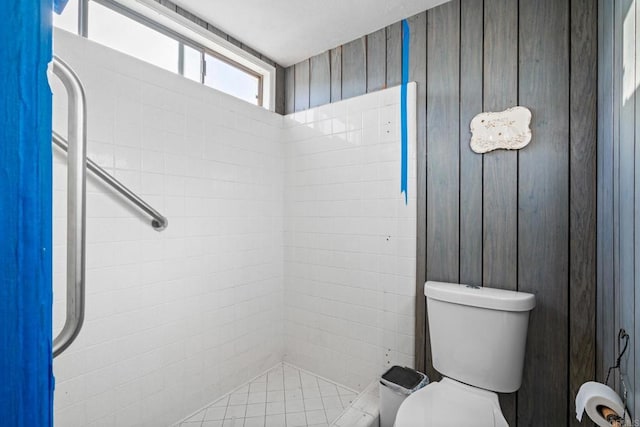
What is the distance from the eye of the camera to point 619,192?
97 cm

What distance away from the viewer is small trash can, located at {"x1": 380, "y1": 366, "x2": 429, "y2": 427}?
1.49 m

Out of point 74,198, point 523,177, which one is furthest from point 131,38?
point 523,177

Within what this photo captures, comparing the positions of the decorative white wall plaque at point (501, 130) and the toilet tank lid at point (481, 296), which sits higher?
the decorative white wall plaque at point (501, 130)

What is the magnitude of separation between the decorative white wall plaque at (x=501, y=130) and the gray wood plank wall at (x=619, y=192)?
25 cm

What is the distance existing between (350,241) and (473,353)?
33.7 inches

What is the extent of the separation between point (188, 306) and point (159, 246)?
36cm

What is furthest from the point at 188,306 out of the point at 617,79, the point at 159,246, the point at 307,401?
the point at 617,79

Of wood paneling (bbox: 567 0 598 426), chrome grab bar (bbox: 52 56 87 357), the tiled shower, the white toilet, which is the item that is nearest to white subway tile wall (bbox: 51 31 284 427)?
the tiled shower

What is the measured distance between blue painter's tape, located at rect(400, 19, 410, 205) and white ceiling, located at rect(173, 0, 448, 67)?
0.11 m

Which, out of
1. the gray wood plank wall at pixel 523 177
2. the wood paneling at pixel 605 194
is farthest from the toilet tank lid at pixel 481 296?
the wood paneling at pixel 605 194

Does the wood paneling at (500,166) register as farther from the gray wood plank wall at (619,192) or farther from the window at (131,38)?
the window at (131,38)

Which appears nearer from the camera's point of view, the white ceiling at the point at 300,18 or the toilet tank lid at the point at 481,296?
the toilet tank lid at the point at 481,296

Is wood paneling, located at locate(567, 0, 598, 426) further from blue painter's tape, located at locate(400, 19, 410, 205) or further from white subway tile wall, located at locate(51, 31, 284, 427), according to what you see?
white subway tile wall, located at locate(51, 31, 284, 427)

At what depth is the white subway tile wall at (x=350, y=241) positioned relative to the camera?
5.82 ft
